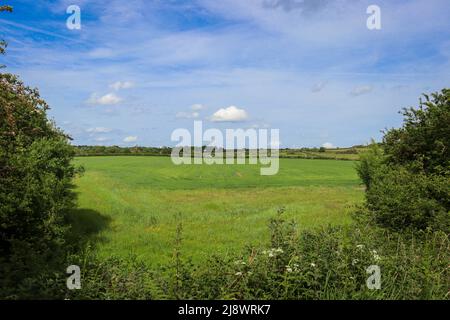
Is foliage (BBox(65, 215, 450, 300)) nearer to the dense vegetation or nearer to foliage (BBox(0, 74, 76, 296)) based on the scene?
the dense vegetation

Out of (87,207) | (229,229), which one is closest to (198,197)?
(87,207)

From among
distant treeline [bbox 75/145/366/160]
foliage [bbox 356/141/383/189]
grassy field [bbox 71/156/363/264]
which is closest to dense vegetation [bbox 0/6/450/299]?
grassy field [bbox 71/156/363/264]

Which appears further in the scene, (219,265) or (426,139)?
(426,139)

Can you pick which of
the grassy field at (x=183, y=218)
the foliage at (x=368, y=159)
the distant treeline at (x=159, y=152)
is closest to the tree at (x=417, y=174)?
the grassy field at (x=183, y=218)

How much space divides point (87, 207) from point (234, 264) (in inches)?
857

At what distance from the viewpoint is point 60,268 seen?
7012mm

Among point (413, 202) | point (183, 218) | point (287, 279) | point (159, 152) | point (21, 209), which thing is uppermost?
point (159, 152)

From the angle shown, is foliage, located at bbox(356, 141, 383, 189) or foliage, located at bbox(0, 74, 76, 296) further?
foliage, located at bbox(356, 141, 383, 189)

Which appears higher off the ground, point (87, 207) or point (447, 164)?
point (447, 164)

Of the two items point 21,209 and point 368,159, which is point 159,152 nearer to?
point 368,159

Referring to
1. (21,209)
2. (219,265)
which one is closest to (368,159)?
(219,265)

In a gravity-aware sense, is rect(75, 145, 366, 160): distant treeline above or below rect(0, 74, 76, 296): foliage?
above

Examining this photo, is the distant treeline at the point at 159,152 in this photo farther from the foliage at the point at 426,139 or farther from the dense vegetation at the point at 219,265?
the dense vegetation at the point at 219,265
